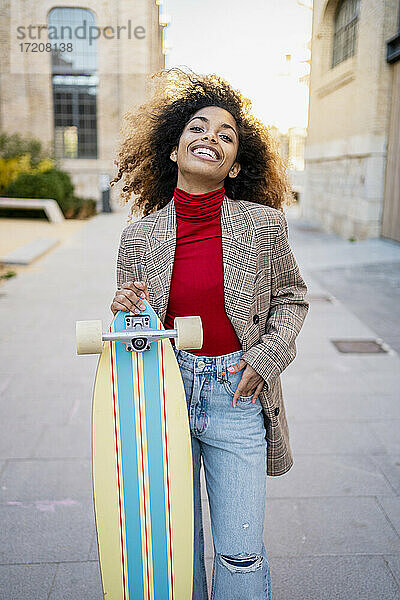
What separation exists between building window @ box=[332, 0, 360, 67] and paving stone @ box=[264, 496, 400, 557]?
13.5 metres

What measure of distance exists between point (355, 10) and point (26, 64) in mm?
18642

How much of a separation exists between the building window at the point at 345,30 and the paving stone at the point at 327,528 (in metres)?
13.5

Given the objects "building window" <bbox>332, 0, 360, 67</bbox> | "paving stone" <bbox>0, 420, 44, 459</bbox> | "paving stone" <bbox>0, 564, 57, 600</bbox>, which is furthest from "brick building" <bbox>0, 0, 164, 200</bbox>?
"paving stone" <bbox>0, 564, 57, 600</bbox>

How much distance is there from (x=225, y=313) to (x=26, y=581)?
149 cm

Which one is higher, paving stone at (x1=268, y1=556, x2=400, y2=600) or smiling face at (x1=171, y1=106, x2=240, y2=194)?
smiling face at (x1=171, y1=106, x2=240, y2=194)

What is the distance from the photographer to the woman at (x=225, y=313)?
1808 millimetres

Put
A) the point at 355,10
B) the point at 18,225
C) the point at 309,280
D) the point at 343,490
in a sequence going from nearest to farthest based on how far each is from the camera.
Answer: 1. the point at 343,490
2. the point at 309,280
3. the point at 355,10
4. the point at 18,225

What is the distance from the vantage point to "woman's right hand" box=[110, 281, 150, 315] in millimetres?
1795

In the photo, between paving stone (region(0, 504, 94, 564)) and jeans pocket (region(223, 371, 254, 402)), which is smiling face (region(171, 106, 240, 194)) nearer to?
jeans pocket (region(223, 371, 254, 402))

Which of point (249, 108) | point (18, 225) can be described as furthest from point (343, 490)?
point (18, 225)

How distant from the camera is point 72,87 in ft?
95.5

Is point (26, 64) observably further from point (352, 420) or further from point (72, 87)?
point (352, 420)

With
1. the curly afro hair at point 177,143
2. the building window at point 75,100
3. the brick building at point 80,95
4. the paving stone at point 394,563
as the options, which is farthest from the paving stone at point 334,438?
the building window at point 75,100

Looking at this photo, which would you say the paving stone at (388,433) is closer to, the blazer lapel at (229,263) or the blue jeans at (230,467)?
the blue jeans at (230,467)
